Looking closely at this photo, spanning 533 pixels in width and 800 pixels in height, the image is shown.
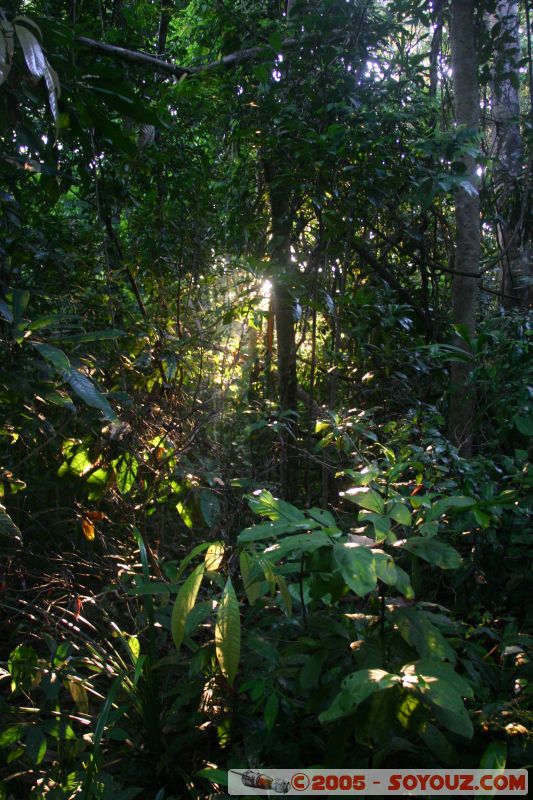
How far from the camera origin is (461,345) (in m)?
3.54

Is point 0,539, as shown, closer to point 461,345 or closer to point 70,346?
point 70,346

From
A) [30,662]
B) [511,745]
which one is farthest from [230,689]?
[511,745]

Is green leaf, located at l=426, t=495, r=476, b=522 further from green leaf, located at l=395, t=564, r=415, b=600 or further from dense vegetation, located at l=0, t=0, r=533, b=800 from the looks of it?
green leaf, located at l=395, t=564, r=415, b=600

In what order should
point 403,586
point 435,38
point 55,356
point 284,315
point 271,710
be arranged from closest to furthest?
point 403,586
point 271,710
point 55,356
point 284,315
point 435,38

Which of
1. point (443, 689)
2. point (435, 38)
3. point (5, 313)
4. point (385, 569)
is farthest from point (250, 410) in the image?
point (435, 38)

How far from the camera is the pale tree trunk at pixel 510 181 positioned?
4023 mm

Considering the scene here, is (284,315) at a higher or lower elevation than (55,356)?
higher

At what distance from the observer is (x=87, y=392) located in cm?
176

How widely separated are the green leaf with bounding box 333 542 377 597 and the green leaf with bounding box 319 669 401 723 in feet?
0.64

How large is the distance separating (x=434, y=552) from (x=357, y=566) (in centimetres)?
27

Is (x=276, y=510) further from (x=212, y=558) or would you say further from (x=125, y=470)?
(x=125, y=470)

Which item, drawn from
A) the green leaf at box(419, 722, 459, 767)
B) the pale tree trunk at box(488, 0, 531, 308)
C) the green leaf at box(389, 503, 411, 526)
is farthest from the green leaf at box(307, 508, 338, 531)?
the pale tree trunk at box(488, 0, 531, 308)

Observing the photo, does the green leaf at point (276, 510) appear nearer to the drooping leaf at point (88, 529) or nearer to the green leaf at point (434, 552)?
the green leaf at point (434, 552)

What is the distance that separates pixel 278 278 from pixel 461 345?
3.88 ft
